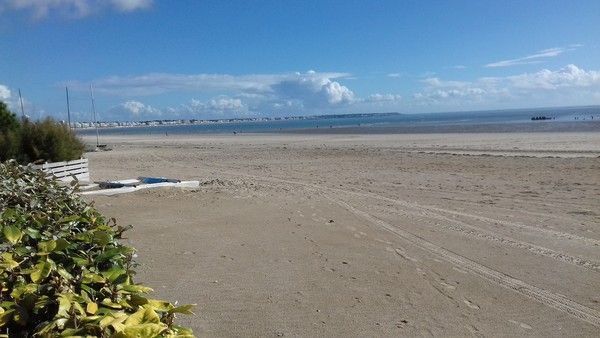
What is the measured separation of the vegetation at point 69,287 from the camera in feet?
6.08

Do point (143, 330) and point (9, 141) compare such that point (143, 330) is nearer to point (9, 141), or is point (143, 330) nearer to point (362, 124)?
point (9, 141)

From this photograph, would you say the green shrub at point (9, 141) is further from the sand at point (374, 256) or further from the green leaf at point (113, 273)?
the green leaf at point (113, 273)

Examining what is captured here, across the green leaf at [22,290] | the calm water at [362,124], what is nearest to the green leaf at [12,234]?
the green leaf at [22,290]

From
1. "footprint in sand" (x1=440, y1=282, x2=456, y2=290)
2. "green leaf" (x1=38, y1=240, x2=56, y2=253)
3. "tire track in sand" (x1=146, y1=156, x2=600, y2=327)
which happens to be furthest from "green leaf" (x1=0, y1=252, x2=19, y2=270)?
"tire track in sand" (x1=146, y1=156, x2=600, y2=327)

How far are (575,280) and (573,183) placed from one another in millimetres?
8029

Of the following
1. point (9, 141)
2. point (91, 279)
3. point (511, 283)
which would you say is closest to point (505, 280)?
point (511, 283)

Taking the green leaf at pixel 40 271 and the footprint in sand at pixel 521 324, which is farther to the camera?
the footprint in sand at pixel 521 324

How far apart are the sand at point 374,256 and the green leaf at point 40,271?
1683 mm

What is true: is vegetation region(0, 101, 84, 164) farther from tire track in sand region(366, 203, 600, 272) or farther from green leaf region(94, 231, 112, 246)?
green leaf region(94, 231, 112, 246)

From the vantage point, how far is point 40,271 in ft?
6.93

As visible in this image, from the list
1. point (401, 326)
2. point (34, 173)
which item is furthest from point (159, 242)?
point (401, 326)

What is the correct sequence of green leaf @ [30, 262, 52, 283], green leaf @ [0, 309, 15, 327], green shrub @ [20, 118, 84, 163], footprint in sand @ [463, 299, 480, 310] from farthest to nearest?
green shrub @ [20, 118, 84, 163] < footprint in sand @ [463, 299, 480, 310] < green leaf @ [30, 262, 52, 283] < green leaf @ [0, 309, 15, 327]

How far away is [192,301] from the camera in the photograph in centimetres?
425

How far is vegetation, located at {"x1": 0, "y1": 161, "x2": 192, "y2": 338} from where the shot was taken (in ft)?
6.08
